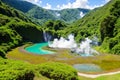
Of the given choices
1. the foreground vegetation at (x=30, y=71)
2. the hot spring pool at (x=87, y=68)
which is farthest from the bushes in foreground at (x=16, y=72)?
the hot spring pool at (x=87, y=68)

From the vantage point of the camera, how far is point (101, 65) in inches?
3029

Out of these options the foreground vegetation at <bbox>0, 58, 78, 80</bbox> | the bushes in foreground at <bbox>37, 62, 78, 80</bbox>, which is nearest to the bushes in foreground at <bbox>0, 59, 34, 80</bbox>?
the foreground vegetation at <bbox>0, 58, 78, 80</bbox>

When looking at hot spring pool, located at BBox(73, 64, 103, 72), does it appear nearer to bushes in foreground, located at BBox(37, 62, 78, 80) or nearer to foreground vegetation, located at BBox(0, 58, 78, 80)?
foreground vegetation, located at BBox(0, 58, 78, 80)

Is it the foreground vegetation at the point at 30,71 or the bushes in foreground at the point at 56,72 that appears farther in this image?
the bushes in foreground at the point at 56,72

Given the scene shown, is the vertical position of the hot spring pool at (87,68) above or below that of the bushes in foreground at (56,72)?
above

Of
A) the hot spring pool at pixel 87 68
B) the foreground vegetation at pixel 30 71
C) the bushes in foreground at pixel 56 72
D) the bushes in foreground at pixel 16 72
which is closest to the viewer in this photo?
the bushes in foreground at pixel 16 72

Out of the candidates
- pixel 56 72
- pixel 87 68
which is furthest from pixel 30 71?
pixel 87 68

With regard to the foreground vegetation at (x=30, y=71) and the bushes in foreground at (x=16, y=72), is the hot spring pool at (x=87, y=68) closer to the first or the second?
the foreground vegetation at (x=30, y=71)

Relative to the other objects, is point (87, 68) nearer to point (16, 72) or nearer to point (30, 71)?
point (30, 71)

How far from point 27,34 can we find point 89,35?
148 ft

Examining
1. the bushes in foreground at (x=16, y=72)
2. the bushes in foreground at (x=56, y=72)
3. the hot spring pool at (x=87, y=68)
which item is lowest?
the bushes in foreground at (x=16, y=72)

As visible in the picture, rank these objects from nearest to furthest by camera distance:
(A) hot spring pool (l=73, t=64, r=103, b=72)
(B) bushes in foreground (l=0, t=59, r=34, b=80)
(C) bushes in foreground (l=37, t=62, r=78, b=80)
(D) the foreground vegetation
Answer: (B) bushes in foreground (l=0, t=59, r=34, b=80)
(D) the foreground vegetation
(C) bushes in foreground (l=37, t=62, r=78, b=80)
(A) hot spring pool (l=73, t=64, r=103, b=72)

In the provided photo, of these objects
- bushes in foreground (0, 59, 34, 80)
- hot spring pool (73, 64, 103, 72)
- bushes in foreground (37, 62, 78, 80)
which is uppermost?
hot spring pool (73, 64, 103, 72)

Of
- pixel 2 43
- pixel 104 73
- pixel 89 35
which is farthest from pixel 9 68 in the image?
pixel 89 35
